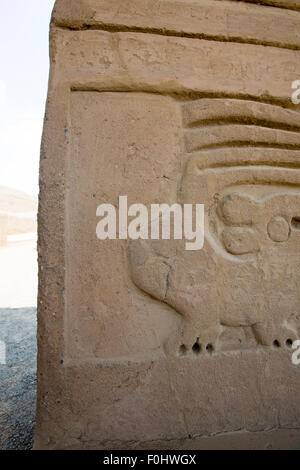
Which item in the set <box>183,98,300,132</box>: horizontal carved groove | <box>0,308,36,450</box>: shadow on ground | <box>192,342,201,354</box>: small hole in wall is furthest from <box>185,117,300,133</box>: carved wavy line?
<box>0,308,36,450</box>: shadow on ground

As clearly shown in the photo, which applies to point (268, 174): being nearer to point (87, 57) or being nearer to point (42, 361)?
point (87, 57)

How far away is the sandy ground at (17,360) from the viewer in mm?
1390

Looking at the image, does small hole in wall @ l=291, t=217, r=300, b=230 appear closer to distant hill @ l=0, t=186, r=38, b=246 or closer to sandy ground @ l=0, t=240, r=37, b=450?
sandy ground @ l=0, t=240, r=37, b=450

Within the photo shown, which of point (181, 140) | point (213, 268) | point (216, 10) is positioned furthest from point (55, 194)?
point (216, 10)

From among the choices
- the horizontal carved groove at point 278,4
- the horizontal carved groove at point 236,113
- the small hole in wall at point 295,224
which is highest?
the horizontal carved groove at point 278,4

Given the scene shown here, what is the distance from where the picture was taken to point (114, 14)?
4.06 feet

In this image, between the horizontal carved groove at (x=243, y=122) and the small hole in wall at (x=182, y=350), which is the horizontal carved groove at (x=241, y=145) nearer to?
the horizontal carved groove at (x=243, y=122)

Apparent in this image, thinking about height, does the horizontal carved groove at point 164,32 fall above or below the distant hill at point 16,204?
below

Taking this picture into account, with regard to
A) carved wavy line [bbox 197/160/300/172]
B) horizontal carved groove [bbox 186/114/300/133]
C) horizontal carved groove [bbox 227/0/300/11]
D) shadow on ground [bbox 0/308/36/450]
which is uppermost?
horizontal carved groove [bbox 227/0/300/11]

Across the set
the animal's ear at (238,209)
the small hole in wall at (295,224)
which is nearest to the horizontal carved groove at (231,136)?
the animal's ear at (238,209)

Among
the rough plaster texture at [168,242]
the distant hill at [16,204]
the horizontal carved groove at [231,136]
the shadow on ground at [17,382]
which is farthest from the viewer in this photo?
the distant hill at [16,204]

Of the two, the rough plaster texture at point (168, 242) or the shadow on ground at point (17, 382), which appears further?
the shadow on ground at point (17, 382)

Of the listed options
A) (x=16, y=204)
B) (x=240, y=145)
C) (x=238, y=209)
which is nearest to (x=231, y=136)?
(x=240, y=145)

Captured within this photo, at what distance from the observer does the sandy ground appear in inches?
54.7
